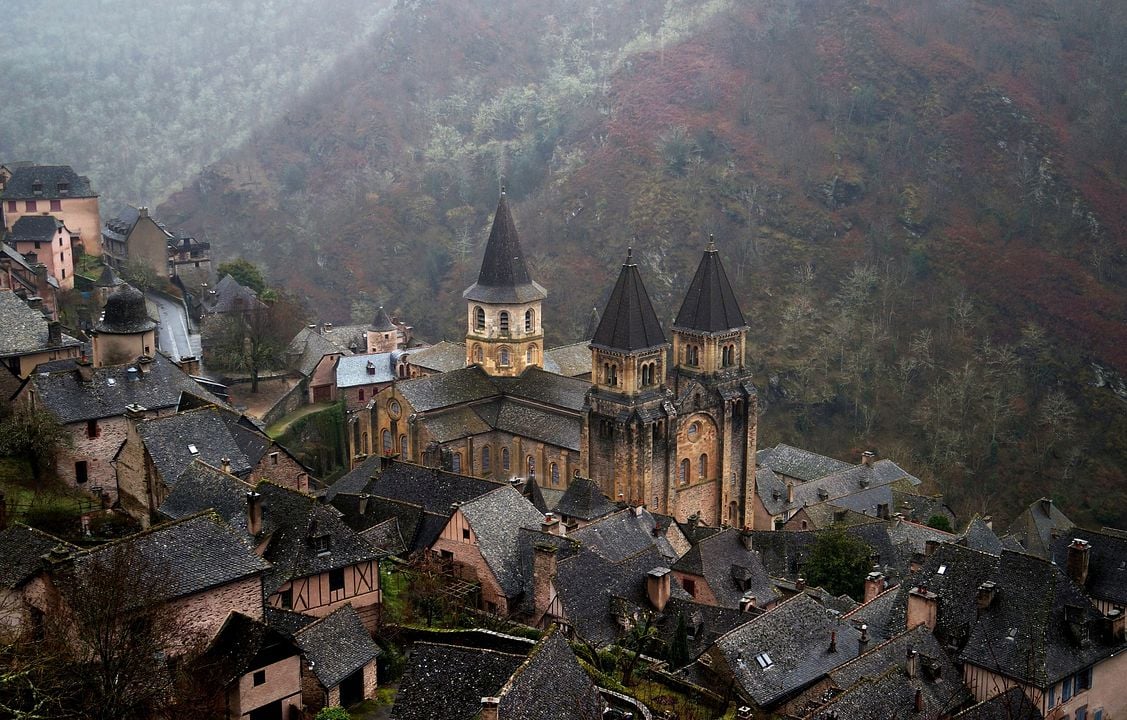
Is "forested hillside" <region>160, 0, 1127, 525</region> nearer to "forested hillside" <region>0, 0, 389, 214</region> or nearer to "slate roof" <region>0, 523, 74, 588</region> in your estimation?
"forested hillside" <region>0, 0, 389, 214</region>

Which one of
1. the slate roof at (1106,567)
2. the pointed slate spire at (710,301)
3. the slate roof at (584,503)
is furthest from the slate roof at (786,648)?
the pointed slate spire at (710,301)

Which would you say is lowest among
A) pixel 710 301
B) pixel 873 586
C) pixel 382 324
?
pixel 873 586

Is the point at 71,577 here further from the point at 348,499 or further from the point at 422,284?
the point at 422,284

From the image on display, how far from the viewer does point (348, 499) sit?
47.5 m

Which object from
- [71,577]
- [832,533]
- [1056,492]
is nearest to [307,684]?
[71,577]

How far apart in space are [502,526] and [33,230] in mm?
42415

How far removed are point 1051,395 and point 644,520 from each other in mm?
57821

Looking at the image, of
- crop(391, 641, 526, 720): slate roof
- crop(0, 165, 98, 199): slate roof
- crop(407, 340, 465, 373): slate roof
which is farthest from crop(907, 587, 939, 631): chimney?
crop(0, 165, 98, 199): slate roof

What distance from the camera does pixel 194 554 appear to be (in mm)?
32188

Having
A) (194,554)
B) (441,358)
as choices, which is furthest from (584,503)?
(441,358)

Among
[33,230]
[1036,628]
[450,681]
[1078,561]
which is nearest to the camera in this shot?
[450,681]

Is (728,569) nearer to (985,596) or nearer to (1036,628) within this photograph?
(985,596)

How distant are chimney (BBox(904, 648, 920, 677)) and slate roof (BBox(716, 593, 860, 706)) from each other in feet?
9.33

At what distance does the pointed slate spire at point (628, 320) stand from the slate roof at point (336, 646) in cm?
2564
